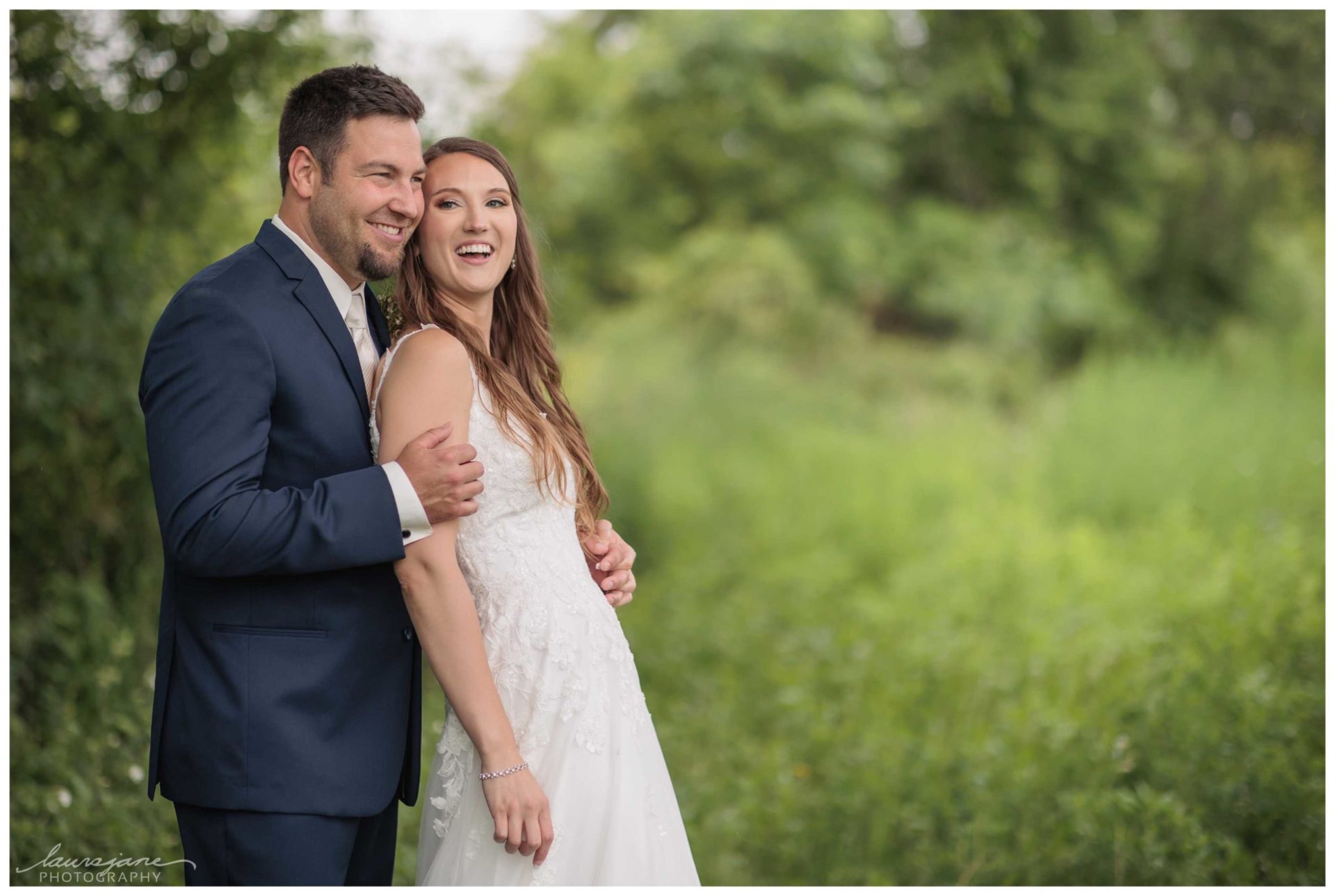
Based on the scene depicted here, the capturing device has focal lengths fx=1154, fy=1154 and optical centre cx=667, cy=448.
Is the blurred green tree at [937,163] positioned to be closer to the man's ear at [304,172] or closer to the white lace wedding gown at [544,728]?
the man's ear at [304,172]

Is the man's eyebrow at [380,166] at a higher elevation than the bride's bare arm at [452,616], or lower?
higher

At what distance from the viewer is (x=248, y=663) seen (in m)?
2.09

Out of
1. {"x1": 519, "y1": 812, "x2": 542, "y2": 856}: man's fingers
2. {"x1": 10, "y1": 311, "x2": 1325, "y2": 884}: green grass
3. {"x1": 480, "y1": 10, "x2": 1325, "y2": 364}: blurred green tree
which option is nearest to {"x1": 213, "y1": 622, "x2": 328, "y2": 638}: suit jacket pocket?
{"x1": 519, "y1": 812, "x2": 542, "y2": 856}: man's fingers

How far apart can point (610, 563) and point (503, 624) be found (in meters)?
0.37

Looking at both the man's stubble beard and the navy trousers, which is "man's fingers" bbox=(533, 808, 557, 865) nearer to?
the navy trousers

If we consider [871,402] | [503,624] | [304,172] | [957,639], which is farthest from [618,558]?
[871,402]

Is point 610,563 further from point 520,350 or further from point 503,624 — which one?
point 520,350

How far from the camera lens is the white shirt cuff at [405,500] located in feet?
6.58

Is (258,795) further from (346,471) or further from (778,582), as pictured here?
(778,582)

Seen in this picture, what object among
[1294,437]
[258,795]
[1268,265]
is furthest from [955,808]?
[1268,265]

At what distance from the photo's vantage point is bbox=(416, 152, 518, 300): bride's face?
2.37m

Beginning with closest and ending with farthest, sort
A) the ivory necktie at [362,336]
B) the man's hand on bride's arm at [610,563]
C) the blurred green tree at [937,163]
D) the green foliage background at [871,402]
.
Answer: the ivory necktie at [362,336]
the man's hand on bride's arm at [610,563]
the green foliage background at [871,402]
the blurred green tree at [937,163]

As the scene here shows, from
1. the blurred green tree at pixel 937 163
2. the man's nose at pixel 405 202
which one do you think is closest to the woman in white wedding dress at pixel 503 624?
the man's nose at pixel 405 202

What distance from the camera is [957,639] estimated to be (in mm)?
6730
